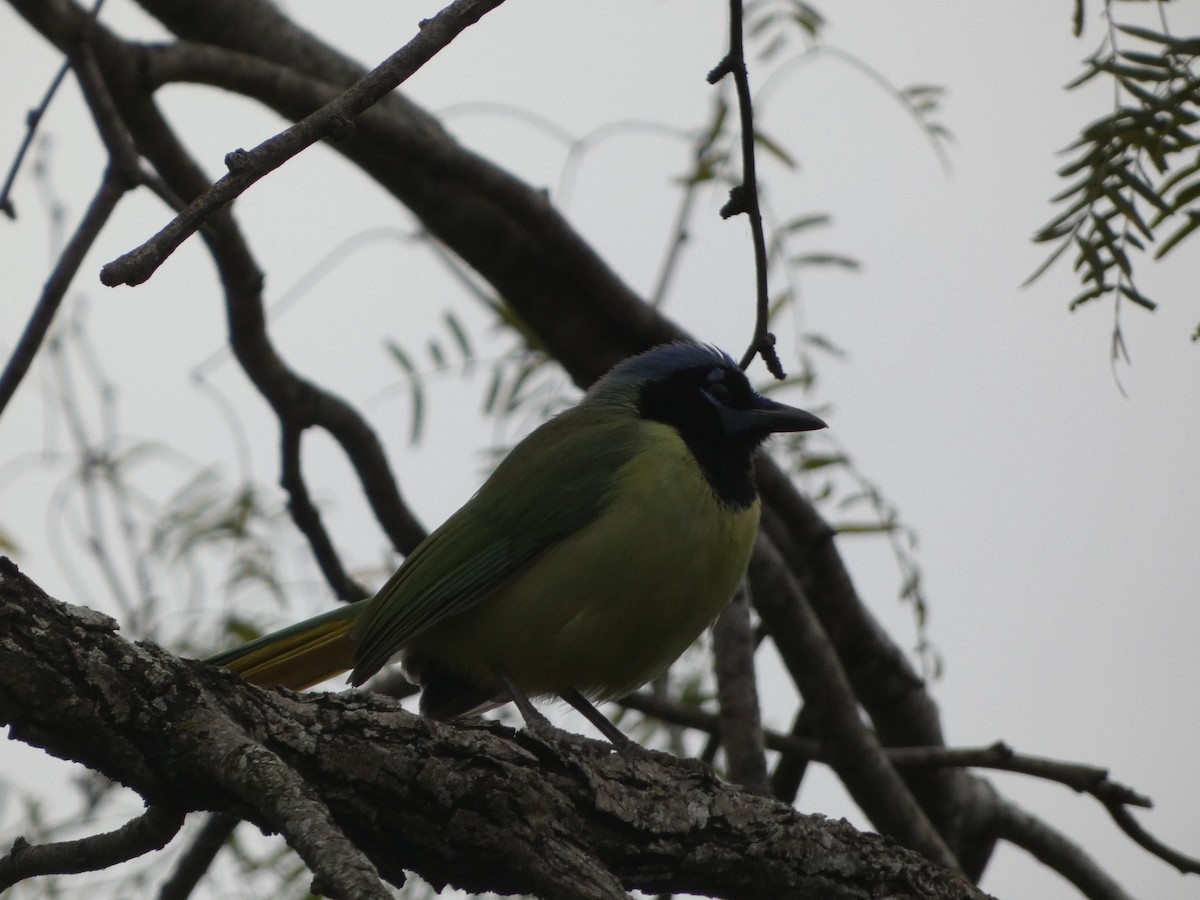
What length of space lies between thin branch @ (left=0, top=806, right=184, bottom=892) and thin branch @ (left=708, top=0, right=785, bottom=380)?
5.42 feet

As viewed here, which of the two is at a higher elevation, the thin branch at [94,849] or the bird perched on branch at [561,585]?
the bird perched on branch at [561,585]

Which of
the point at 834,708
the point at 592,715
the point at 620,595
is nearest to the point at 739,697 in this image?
the point at 592,715

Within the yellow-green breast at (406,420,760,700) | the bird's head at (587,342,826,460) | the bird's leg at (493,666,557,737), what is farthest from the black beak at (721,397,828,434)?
the bird's leg at (493,666,557,737)

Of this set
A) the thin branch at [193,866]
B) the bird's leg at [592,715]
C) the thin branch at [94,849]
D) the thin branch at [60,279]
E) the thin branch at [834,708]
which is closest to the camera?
the thin branch at [94,849]

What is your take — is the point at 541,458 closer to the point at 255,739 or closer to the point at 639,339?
the point at 639,339

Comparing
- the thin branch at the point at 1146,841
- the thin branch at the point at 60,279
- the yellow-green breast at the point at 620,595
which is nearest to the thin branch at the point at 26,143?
the thin branch at the point at 60,279

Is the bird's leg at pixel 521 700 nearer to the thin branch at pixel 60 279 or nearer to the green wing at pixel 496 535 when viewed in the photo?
the green wing at pixel 496 535

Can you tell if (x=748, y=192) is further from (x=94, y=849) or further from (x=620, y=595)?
(x=94, y=849)

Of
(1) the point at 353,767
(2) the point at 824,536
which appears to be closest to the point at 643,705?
(2) the point at 824,536

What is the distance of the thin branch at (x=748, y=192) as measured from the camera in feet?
9.62

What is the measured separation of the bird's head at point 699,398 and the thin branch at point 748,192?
1215mm

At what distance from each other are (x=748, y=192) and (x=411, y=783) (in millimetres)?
1417

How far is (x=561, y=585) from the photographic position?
409 centimetres

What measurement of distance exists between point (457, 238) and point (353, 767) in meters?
3.12
